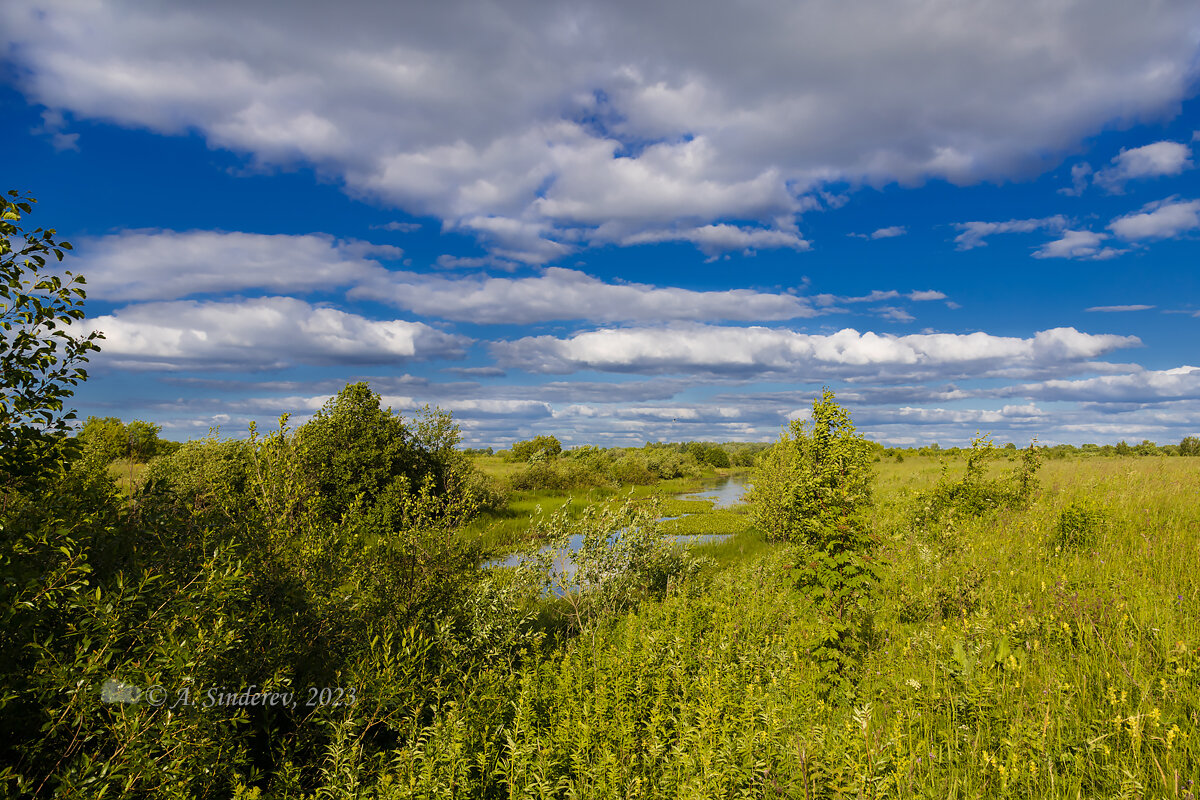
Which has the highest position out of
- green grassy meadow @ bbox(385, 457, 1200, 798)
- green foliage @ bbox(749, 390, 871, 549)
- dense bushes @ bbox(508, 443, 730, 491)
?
green foliage @ bbox(749, 390, 871, 549)

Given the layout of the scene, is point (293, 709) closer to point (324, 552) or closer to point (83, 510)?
point (324, 552)

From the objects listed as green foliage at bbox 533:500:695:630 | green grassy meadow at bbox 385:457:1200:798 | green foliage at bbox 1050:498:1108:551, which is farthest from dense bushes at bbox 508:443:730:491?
green grassy meadow at bbox 385:457:1200:798

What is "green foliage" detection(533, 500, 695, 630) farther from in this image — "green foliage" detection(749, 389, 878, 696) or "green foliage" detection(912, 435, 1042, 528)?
"green foliage" detection(912, 435, 1042, 528)

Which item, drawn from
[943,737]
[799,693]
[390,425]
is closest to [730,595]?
[799,693]

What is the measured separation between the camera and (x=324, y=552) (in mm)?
6453

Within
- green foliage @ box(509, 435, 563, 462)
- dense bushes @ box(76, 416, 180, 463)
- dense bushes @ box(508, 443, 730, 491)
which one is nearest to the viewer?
dense bushes @ box(76, 416, 180, 463)

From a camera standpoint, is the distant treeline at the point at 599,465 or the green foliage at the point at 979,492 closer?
the green foliage at the point at 979,492

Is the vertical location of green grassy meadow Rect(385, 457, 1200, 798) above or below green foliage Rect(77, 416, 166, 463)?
below

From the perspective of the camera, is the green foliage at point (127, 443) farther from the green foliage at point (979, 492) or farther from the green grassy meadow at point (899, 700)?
the green foliage at point (979, 492)

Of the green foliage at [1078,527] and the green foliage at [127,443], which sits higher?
the green foliage at [127,443]

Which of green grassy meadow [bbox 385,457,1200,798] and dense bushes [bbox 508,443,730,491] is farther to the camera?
dense bushes [bbox 508,443,730,491]

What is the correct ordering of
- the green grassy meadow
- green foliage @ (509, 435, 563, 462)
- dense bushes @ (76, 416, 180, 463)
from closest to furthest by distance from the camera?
the green grassy meadow, dense bushes @ (76, 416, 180, 463), green foliage @ (509, 435, 563, 462)

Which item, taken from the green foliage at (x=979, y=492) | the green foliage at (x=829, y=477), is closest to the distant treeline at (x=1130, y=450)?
the green foliage at (x=979, y=492)

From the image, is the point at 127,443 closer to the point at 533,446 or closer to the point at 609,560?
the point at 609,560
